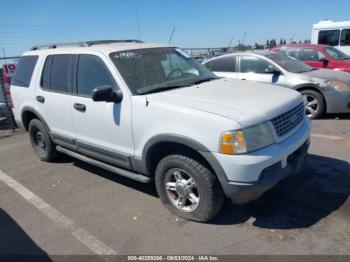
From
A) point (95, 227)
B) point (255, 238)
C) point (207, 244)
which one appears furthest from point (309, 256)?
point (95, 227)

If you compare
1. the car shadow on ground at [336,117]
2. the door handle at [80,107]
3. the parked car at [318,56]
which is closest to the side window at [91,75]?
the door handle at [80,107]

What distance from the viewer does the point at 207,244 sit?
3.25 metres

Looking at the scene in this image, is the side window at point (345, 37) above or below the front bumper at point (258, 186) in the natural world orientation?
above

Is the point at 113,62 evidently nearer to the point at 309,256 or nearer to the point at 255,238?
the point at 255,238

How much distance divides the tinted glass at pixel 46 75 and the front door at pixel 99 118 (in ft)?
2.75

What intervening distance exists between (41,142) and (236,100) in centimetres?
387

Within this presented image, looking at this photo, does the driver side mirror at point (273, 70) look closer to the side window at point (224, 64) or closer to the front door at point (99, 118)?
the side window at point (224, 64)

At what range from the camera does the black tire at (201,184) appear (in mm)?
3311

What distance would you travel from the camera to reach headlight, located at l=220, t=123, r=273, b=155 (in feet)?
9.88

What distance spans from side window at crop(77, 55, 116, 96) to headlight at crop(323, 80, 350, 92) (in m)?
5.17

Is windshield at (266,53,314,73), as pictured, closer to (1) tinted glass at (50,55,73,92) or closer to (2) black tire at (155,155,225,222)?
(1) tinted glass at (50,55,73,92)

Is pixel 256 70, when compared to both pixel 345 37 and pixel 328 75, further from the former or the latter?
pixel 345 37

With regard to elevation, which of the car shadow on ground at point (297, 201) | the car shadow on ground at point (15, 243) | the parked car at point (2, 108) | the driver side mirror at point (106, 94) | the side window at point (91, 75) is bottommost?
the car shadow on ground at point (15, 243)

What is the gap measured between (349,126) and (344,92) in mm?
774
